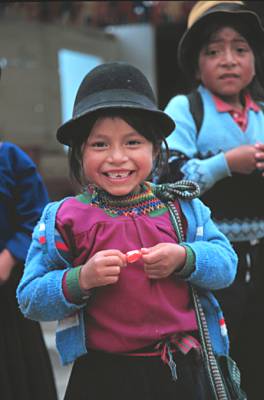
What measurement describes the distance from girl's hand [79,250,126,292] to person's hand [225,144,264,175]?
88 cm

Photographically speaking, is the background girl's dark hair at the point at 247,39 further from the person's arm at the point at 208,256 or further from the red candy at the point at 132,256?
the red candy at the point at 132,256

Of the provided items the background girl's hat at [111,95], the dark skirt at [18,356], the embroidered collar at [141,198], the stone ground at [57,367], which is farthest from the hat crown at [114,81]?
the stone ground at [57,367]

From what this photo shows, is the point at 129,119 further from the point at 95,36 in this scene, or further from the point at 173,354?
the point at 95,36

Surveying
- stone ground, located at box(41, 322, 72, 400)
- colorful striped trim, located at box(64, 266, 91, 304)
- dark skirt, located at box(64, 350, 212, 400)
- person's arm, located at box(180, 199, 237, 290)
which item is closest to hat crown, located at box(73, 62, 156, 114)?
person's arm, located at box(180, 199, 237, 290)

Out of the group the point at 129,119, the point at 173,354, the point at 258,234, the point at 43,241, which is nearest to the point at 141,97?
the point at 129,119

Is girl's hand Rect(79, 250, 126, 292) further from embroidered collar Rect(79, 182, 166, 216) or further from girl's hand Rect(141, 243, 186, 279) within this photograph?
embroidered collar Rect(79, 182, 166, 216)

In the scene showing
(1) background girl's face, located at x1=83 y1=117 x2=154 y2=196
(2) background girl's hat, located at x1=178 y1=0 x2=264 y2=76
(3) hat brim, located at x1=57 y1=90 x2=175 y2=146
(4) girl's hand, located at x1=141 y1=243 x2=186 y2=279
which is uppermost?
(2) background girl's hat, located at x1=178 y1=0 x2=264 y2=76

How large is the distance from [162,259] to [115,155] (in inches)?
12.4

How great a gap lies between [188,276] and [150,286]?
0.11 metres

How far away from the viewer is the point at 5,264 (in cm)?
265

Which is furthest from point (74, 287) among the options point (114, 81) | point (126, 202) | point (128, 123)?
point (114, 81)

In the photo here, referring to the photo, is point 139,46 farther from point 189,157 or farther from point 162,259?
point 162,259

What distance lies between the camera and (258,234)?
259cm

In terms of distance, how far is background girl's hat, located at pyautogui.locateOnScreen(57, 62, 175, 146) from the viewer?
189 cm
